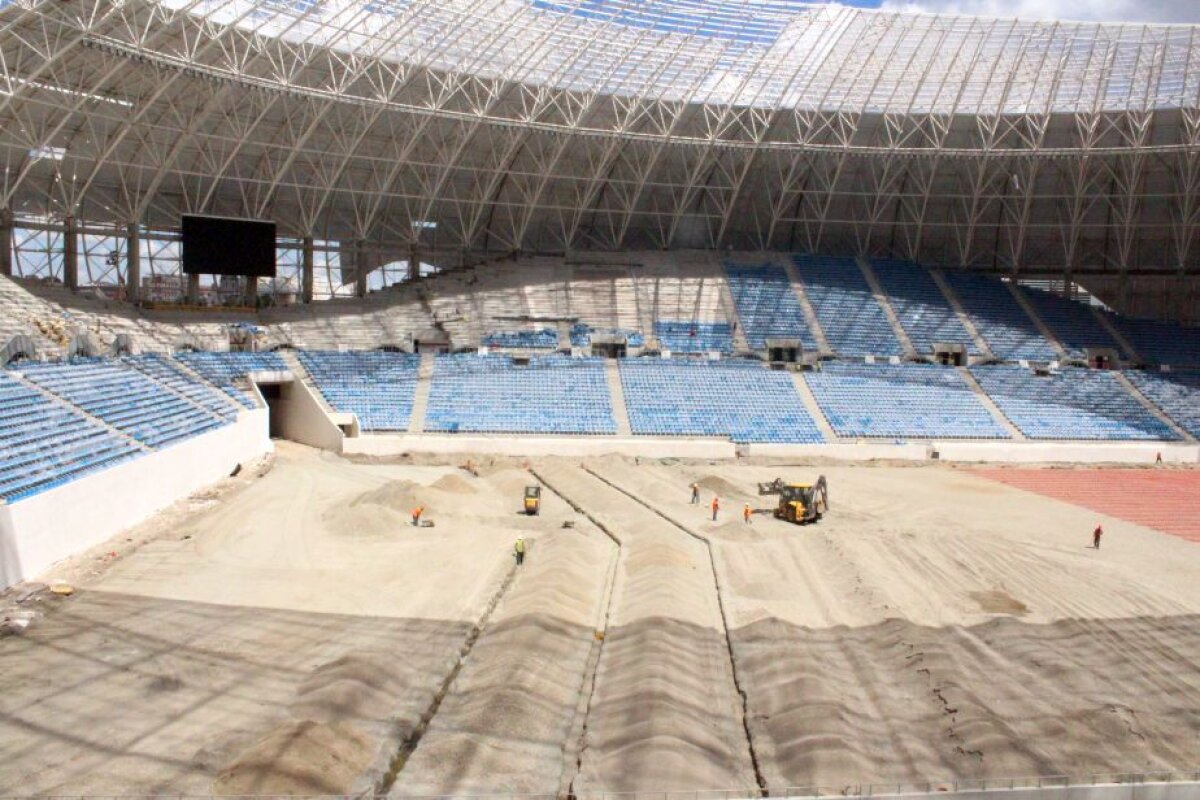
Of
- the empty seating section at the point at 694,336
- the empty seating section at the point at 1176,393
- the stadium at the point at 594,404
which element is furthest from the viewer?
the empty seating section at the point at 694,336

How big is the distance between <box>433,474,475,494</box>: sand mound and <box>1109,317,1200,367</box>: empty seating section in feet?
132

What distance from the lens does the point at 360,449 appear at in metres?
31.8

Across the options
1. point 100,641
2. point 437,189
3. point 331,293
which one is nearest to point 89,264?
point 331,293

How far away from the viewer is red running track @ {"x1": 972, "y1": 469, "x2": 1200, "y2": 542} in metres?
25.4

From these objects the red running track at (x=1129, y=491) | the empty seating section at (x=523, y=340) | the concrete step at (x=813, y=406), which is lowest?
the red running track at (x=1129, y=491)

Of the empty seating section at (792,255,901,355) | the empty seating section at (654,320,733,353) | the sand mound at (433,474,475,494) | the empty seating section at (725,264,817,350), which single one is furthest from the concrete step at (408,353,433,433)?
the empty seating section at (792,255,901,355)

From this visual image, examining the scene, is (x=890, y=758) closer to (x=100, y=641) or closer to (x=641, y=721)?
(x=641, y=721)

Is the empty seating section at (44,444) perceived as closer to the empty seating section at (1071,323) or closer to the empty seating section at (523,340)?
the empty seating section at (523,340)

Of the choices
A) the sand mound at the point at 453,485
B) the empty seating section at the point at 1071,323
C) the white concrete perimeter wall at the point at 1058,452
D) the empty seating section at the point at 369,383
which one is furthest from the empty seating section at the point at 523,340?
the empty seating section at the point at 1071,323

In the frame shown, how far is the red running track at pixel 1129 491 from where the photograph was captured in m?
25.4

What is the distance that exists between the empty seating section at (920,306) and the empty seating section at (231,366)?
1307 inches

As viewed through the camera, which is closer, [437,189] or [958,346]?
[437,189]

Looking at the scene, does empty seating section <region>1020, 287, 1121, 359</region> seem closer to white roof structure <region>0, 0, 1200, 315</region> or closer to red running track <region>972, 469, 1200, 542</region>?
white roof structure <region>0, 0, 1200, 315</region>

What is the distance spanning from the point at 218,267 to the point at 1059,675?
37526 mm
